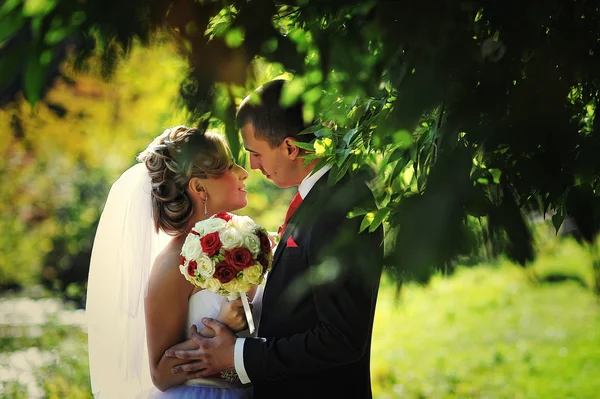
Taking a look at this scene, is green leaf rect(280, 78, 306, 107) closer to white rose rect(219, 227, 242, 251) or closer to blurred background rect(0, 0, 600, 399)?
blurred background rect(0, 0, 600, 399)

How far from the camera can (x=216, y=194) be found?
385 cm

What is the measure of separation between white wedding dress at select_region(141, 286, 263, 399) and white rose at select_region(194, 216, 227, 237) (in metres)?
0.36

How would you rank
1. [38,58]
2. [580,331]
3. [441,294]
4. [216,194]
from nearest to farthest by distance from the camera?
[38,58], [216,194], [580,331], [441,294]

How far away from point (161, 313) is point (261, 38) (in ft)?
7.14

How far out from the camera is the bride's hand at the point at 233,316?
3514 mm

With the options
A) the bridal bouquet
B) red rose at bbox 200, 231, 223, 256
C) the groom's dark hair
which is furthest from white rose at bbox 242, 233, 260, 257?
the groom's dark hair

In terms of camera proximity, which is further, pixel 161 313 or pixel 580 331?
pixel 580 331

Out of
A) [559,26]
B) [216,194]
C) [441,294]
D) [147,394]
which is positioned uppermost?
[441,294]

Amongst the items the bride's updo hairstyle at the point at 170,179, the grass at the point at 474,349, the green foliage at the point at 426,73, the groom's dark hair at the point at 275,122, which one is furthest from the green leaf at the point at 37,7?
the grass at the point at 474,349

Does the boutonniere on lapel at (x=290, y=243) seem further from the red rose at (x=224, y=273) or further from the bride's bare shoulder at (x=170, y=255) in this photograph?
the bride's bare shoulder at (x=170, y=255)

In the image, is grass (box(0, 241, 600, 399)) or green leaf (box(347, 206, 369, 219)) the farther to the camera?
grass (box(0, 241, 600, 399))

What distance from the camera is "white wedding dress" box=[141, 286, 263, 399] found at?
11.8ft

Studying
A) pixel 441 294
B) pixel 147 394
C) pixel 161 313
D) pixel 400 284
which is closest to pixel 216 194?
pixel 161 313

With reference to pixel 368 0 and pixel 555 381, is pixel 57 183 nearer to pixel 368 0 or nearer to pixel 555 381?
pixel 555 381
